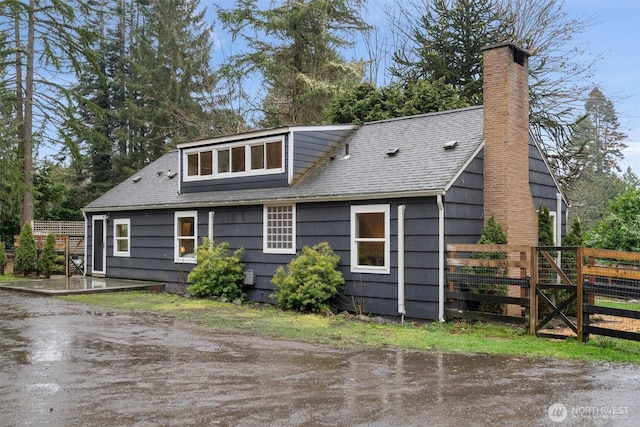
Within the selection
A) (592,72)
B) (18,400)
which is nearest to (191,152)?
(18,400)

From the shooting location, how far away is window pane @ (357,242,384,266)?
38.6 ft

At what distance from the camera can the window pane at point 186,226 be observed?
634 inches

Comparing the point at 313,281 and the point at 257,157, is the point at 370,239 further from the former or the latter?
the point at 257,157

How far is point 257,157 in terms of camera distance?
49.8ft

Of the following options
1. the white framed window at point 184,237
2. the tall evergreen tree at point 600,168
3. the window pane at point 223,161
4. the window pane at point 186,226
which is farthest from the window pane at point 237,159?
the tall evergreen tree at point 600,168

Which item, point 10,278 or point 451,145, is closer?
point 451,145

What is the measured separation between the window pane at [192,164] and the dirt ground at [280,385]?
26.9 feet

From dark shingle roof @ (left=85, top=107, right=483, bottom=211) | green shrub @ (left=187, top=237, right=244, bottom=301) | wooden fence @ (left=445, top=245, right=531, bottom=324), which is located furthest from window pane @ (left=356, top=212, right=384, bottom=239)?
green shrub @ (left=187, top=237, right=244, bottom=301)

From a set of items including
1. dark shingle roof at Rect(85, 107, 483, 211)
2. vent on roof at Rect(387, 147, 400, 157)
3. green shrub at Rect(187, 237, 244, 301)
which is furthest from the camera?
green shrub at Rect(187, 237, 244, 301)

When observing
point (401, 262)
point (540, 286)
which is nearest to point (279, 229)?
point (401, 262)

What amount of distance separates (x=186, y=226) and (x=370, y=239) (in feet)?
22.0

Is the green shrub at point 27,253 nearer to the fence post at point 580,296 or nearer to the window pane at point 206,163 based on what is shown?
the window pane at point 206,163

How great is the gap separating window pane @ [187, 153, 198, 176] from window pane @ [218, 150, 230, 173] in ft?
3.50

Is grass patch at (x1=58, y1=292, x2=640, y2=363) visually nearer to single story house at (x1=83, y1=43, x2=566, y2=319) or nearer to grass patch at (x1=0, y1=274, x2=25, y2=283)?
single story house at (x1=83, y1=43, x2=566, y2=319)
